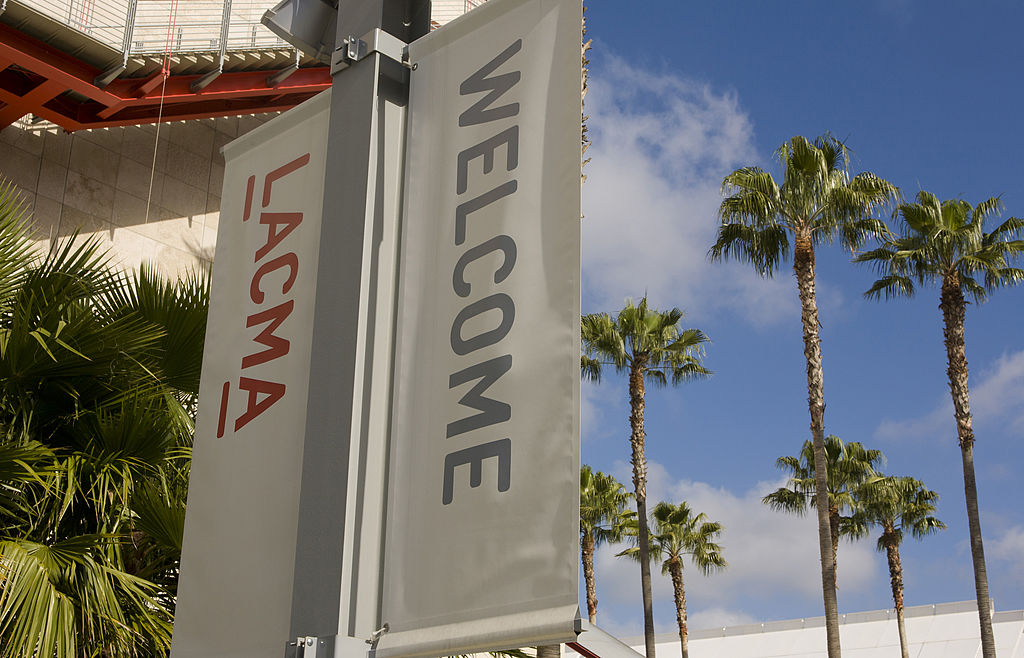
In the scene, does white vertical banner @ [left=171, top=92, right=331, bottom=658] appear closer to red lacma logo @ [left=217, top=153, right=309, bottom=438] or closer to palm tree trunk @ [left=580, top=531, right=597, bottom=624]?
red lacma logo @ [left=217, top=153, right=309, bottom=438]

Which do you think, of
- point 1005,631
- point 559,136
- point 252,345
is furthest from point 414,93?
point 1005,631

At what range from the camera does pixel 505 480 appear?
2342 mm

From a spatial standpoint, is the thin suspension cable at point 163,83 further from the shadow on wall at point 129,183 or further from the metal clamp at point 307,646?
the metal clamp at point 307,646

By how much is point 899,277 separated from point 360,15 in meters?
25.6

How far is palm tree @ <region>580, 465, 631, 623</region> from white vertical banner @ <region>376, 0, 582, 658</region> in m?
33.6

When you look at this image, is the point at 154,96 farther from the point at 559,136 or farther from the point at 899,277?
the point at 899,277

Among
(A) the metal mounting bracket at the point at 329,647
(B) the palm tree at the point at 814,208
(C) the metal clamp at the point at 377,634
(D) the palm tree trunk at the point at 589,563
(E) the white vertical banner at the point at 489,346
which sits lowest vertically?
(A) the metal mounting bracket at the point at 329,647

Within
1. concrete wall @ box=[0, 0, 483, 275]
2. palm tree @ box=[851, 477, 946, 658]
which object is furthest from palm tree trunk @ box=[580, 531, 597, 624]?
concrete wall @ box=[0, 0, 483, 275]

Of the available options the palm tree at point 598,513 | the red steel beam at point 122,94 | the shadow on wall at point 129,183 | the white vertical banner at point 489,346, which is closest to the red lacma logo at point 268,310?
the white vertical banner at point 489,346

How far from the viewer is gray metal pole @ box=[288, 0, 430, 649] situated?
8.05 ft

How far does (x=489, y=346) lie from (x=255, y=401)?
0.91 meters

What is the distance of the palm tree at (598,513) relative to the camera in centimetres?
3647

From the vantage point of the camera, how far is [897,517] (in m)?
39.8

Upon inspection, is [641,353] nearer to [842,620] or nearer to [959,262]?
[959,262]
